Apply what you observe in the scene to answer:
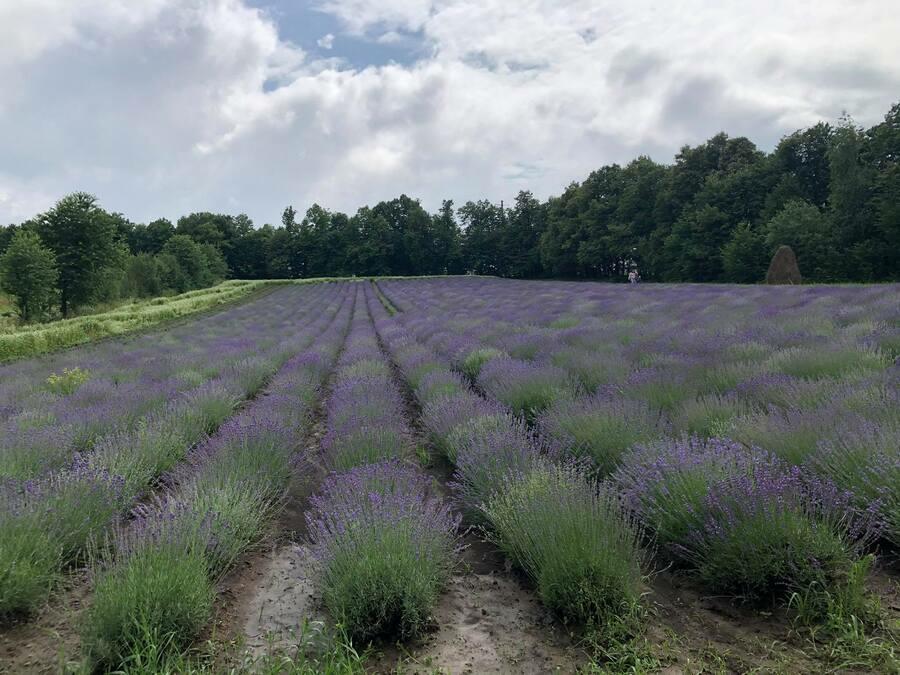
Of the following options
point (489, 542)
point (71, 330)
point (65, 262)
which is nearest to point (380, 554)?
point (489, 542)

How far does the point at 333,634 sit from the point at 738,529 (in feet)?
5.79

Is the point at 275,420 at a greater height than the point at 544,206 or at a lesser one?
lesser

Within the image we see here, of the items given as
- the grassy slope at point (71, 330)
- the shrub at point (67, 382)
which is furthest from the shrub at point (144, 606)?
the grassy slope at point (71, 330)

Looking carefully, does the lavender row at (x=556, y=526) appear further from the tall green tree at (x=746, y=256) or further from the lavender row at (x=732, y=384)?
the tall green tree at (x=746, y=256)

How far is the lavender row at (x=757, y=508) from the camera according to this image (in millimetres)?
2084

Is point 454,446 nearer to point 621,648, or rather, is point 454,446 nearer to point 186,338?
point 621,648

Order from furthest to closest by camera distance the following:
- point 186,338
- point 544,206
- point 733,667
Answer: point 544,206
point 186,338
point 733,667

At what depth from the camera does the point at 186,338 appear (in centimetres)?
1353

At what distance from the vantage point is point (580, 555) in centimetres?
217

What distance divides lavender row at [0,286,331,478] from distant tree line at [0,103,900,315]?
1903 centimetres

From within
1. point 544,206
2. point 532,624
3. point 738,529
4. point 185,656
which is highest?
point 544,206

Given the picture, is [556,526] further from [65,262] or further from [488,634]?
[65,262]

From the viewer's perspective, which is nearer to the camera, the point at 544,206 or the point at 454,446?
the point at 454,446

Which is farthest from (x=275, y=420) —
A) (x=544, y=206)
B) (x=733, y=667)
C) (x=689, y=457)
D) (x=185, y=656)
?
(x=544, y=206)
